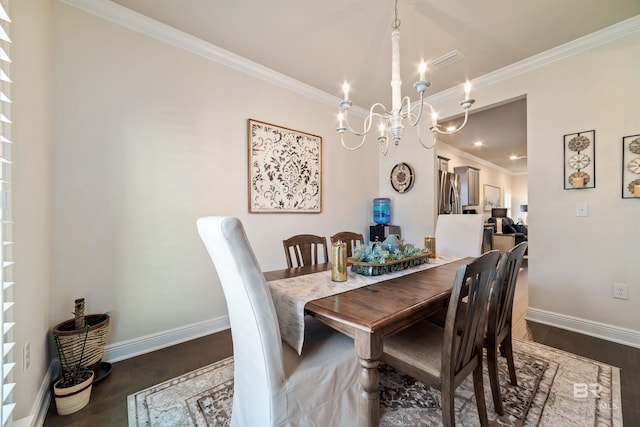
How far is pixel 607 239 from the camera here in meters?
2.25

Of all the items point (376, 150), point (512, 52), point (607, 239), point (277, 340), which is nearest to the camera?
point (277, 340)

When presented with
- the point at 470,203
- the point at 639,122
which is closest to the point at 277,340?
the point at 639,122

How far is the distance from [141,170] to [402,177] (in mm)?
3225

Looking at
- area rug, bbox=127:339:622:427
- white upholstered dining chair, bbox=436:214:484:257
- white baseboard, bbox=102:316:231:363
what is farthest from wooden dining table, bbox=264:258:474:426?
white baseboard, bbox=102:316:231:363

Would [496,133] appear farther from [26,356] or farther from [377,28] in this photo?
[26,356]

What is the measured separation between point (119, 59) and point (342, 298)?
2.41m

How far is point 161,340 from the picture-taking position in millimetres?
2096

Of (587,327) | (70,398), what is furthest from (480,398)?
(70,398)

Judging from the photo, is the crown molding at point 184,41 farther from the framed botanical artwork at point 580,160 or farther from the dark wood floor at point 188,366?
the framed botanical artwork at point 580,160

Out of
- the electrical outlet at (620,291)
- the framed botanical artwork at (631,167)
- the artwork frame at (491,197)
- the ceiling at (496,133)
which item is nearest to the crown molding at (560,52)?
the ceiling at (496,133)

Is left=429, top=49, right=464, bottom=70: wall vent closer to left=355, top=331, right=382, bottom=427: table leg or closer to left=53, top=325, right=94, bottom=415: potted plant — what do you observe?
left=355, top=331, right=382, bottom=427: table leg

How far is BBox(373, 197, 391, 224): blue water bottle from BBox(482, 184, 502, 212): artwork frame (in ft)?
15.9

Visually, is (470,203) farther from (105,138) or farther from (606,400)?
(105,138)

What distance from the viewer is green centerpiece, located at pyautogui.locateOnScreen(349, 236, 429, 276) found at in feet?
5.24
